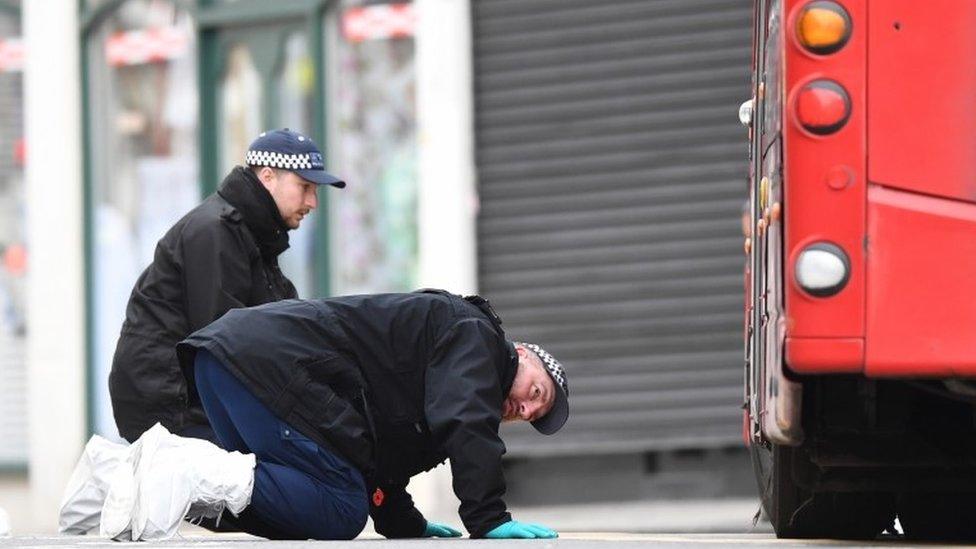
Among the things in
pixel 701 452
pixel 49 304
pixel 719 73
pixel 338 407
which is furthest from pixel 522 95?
pixel 338 407

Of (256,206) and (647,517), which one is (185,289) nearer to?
(256,206)

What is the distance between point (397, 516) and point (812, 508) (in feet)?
4.25

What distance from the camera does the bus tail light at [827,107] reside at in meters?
5.93

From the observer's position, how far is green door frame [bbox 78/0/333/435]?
1424 centimetres

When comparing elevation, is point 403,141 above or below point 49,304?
above

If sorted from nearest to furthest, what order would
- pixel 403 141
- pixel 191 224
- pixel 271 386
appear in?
pixel 271 386 < pixel 191 224 < pixel 403 141

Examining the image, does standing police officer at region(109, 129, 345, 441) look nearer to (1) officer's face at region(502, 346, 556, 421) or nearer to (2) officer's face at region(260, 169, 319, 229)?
(2) officer's face at region(260, 169, 319, 229)

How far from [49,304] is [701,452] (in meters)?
4.39

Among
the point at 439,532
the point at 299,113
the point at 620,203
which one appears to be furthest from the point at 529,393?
the point at 299,113

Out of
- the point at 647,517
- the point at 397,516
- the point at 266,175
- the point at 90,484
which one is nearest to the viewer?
the point at 90,484

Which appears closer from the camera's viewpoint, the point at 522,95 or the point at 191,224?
the point at 191,224

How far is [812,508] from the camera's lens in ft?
24.0

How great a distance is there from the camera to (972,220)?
586 cm

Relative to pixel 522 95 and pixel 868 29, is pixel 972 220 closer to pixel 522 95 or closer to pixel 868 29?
pixel 868 29
